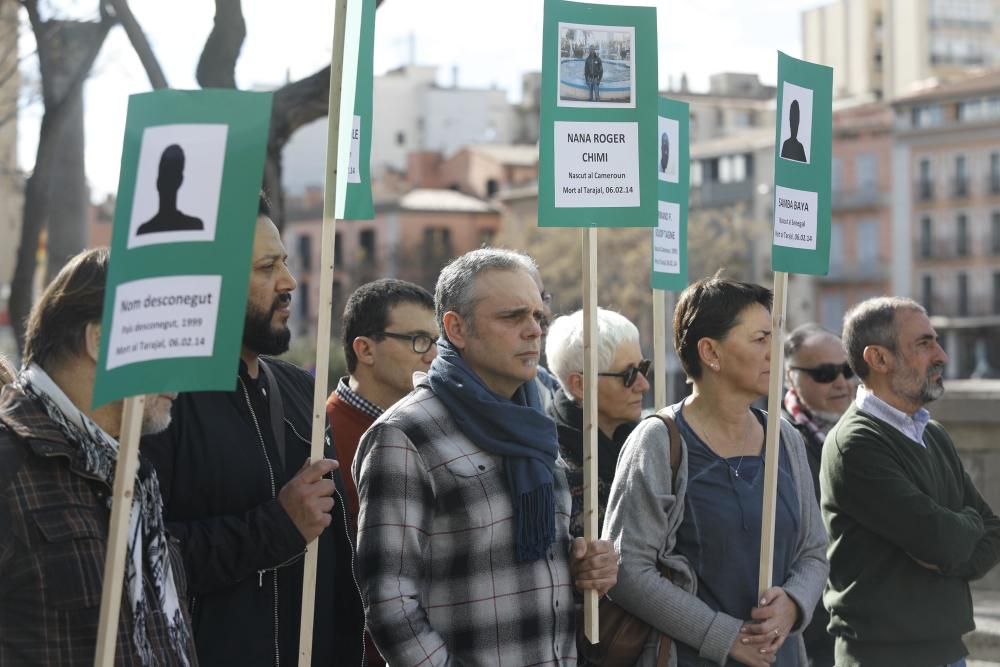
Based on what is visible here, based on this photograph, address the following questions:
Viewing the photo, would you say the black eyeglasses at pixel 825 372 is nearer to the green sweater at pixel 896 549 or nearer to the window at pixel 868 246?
the green sweater at pixel 896 549

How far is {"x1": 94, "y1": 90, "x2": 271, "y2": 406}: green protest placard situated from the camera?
3324 millimetres

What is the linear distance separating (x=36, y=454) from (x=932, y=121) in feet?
219

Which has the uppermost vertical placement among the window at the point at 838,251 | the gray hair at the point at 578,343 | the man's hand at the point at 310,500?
the window at the point at 838,251

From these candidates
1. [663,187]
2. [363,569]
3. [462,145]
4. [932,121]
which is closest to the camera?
[363,569]

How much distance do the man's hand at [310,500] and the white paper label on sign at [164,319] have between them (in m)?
0.71

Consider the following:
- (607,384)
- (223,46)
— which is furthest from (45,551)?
(223,46)

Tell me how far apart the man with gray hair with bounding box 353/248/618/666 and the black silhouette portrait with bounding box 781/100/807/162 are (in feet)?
4.16

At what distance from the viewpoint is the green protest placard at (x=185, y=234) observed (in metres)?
3.32

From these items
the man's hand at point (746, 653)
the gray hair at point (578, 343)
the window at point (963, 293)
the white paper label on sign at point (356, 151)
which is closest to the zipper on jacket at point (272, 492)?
the white paper label on sign at point (356, 151)

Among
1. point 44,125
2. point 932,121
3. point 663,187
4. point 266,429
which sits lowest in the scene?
point 266,429

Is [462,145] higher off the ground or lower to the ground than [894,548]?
higher

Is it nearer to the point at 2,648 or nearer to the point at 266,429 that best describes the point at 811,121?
the point at 266,429

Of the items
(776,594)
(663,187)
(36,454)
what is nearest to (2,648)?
(36,454)

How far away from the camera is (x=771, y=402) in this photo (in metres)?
4.45
